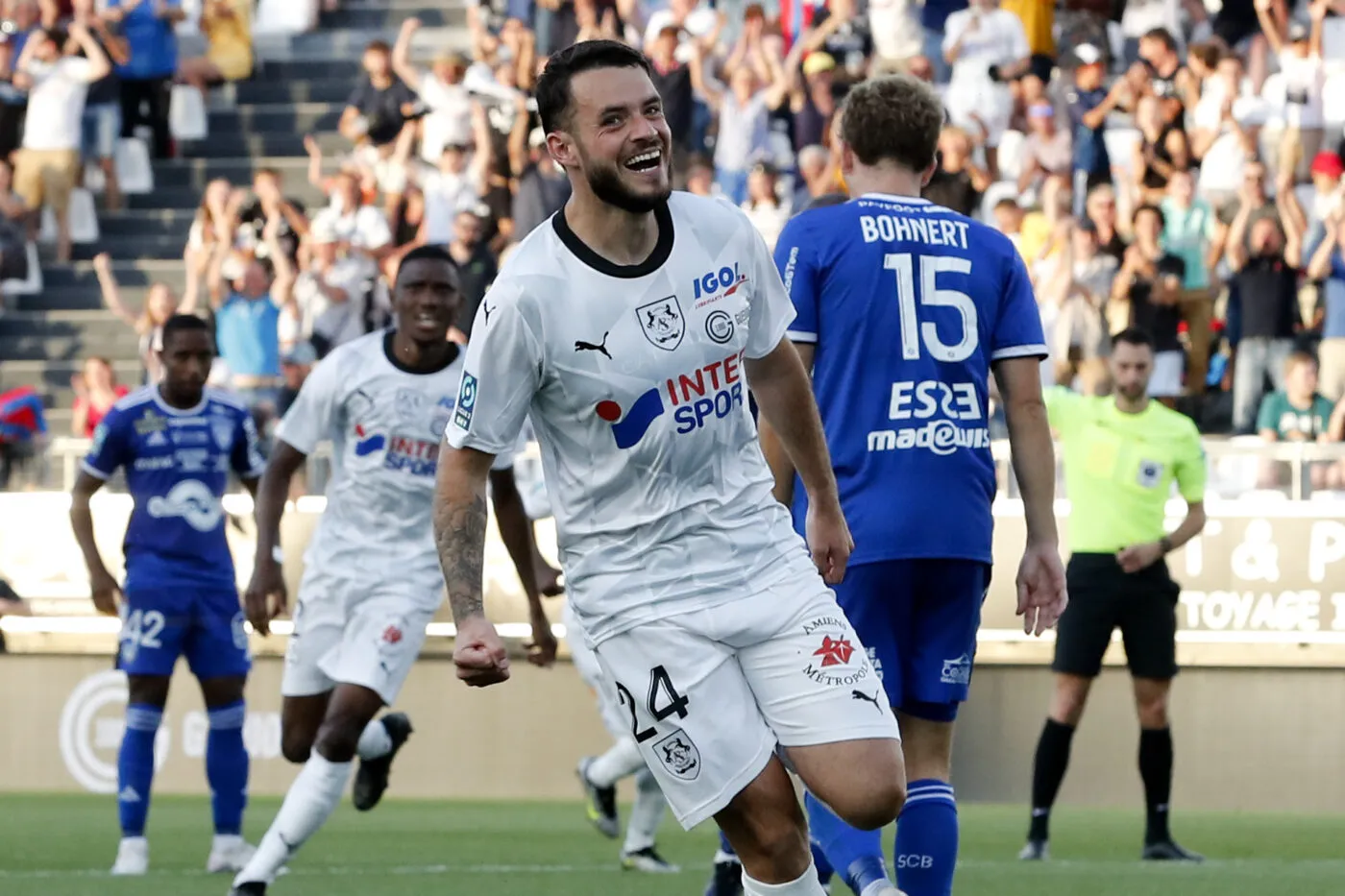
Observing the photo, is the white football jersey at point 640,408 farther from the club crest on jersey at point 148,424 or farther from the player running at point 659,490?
the club crest on jersey at point 148,424

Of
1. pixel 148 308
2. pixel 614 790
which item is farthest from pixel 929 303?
pixel 148 308

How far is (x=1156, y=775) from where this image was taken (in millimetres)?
11375

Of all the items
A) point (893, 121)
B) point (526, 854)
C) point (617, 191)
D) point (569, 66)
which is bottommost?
point (526, 854)

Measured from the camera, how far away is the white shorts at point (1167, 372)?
16094 mm

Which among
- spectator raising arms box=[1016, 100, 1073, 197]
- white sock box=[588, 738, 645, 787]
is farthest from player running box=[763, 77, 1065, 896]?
spectator raising arms box=[1016, 100, 1073, 197]

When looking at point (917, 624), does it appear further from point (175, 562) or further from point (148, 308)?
point (148, 308)

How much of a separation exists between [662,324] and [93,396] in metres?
13.6

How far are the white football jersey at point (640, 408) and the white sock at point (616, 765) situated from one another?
5.54 metres

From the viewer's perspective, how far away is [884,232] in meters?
6.45

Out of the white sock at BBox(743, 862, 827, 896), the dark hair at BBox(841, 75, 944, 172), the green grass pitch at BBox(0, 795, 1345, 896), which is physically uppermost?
the dark hair at BBox(841, 75, 944, 172)

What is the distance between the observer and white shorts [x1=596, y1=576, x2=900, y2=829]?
5.34m

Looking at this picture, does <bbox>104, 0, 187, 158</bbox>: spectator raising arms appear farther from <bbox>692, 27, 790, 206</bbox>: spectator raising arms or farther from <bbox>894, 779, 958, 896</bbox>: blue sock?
<bbox>894, 779, 958, 896</bbox>: blue sock

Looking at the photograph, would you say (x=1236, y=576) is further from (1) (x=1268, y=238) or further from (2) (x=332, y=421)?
(2) (x=332, y=421)

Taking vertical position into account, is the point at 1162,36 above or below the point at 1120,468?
above
